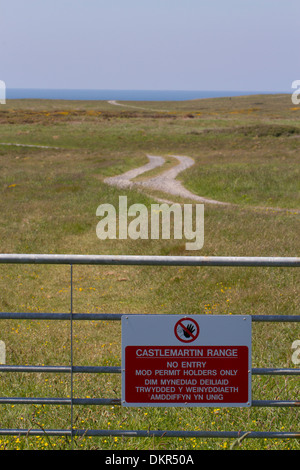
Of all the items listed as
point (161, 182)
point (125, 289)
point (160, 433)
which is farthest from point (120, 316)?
point (161, 182)

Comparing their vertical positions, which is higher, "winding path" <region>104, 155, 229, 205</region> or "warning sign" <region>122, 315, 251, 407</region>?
"winding path" <region>104, 155, 229, 205</region>

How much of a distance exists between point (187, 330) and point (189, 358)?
8.2 inches

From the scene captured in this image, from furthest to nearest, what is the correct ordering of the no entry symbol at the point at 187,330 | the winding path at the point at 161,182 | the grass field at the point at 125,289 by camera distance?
the winding path at the point at 161,182, the grass field at the point at 125,289, the no entry symbol at the point at 187,330

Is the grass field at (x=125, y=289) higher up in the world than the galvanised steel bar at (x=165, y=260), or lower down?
lower down

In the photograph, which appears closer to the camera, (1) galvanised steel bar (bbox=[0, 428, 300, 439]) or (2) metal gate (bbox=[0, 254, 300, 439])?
(2) metal gate (bbox=[0, 254, 300, 439])

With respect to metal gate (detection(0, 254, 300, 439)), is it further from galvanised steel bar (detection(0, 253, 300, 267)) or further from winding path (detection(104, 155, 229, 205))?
winding path (detection(104, 155, 229, 205))

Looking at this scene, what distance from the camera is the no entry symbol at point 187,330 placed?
3.77 m

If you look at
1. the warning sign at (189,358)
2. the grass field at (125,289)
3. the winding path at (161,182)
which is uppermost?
the winding path at (161,182)

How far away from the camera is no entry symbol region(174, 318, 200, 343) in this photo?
12.4ft

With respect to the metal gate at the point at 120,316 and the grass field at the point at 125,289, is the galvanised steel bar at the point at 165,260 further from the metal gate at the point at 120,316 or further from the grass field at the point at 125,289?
the grass field at the point at 125,289

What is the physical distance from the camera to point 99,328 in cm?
897

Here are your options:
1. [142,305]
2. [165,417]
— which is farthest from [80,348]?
[165,417]

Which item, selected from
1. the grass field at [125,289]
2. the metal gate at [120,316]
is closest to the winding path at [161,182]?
the grass field at [125,289]

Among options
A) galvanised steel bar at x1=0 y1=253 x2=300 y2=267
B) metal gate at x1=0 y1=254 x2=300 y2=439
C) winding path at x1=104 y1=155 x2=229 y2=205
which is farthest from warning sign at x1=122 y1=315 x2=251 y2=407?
winding path at x1=104 y1=155 x2=229 y2=205
